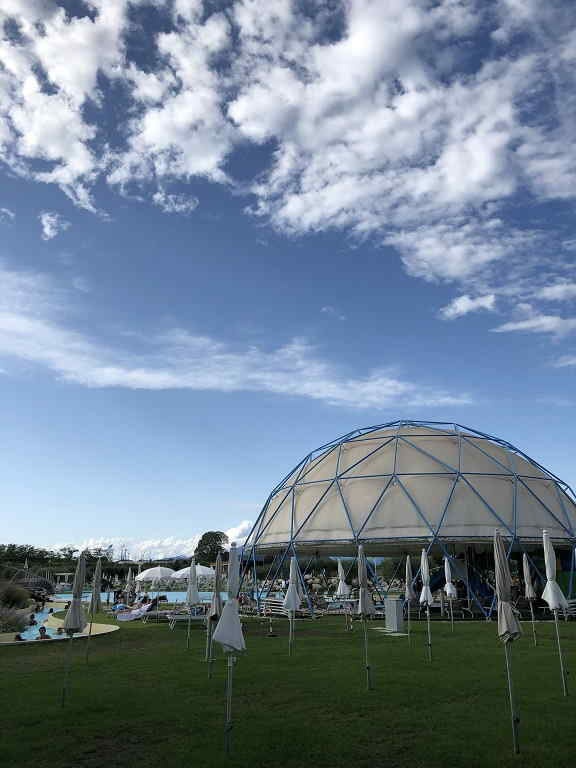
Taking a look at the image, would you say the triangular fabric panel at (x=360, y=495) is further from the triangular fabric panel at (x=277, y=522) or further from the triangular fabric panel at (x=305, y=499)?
the triangular fabric panel at (x=277, y=522)

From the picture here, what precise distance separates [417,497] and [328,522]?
19.0 ft

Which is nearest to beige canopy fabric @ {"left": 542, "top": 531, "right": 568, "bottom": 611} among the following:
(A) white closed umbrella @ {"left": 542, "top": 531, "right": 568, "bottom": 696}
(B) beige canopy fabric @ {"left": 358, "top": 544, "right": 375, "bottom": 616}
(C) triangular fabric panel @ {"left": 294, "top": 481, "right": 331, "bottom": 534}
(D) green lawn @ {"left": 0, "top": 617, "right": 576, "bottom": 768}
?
(A) white closed umbrella @ {"left": 542, "top": 531, "right": 568, "bottom": 696}

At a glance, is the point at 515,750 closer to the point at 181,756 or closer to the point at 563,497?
the point at 181,756

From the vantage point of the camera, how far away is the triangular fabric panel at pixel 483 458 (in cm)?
3781

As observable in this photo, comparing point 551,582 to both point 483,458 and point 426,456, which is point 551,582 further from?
point 483,458

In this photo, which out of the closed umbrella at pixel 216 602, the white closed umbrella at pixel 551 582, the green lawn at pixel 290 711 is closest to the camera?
the green lawn at pixel 290 711

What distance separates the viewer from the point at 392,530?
113 ft

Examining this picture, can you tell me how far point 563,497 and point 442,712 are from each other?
34.4 meters

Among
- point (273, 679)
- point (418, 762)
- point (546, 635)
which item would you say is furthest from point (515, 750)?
point (546, 635)

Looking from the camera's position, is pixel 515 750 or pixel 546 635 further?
pixel 546 635

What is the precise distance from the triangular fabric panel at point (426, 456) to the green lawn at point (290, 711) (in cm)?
1969

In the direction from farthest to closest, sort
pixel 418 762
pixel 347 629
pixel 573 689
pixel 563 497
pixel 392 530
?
pixel 563 497
pixel 392 530
pixel 347 629
pixel 573 689
pixel 418 762

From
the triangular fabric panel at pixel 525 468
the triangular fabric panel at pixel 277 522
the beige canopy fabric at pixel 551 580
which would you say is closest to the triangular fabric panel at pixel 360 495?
the triangular fabric panel at pixel 277 522

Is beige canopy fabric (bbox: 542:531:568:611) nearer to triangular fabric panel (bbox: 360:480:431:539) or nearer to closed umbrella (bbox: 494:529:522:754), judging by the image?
closed umbrella (bbox: 494:529:522:754)
